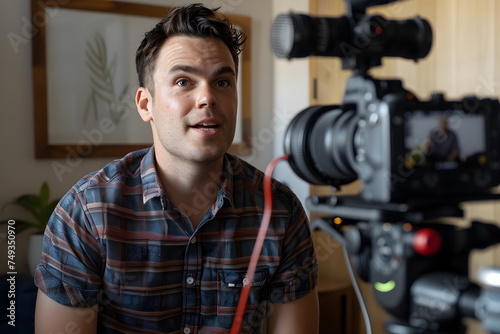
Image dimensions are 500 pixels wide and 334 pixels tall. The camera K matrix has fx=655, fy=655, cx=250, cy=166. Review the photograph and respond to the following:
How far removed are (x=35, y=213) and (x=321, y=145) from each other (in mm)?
1942

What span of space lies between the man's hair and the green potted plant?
3.53 feet

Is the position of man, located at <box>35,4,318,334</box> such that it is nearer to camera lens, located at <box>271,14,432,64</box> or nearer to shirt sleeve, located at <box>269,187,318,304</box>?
shirt sleeve, located at <box>269,187,318,304</box>

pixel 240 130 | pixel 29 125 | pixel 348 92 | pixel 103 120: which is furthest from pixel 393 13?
pixel 348 92

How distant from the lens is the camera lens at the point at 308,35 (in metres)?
0.83

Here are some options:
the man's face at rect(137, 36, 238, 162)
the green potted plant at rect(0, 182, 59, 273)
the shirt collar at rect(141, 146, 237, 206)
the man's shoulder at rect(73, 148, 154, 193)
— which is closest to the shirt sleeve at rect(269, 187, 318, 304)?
the shirt collar at rect(141, 146, 237, 206)

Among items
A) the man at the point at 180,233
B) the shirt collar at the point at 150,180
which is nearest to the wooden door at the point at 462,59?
the man at the point at 180,233

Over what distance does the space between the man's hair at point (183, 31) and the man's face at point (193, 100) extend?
0.06ft

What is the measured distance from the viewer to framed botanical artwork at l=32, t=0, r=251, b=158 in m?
2.65

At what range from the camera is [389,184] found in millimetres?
768

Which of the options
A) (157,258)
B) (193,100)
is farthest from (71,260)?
(193,100)

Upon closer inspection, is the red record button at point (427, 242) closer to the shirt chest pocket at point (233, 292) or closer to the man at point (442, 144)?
the man at point (442, 144)

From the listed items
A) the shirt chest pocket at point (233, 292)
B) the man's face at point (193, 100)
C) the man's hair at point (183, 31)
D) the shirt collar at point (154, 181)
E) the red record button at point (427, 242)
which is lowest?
the shirt chest pocket at point (233, 292)

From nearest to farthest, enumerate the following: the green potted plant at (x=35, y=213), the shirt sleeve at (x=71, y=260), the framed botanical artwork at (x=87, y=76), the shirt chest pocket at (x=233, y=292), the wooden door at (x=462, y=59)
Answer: the shirt sleeve at (x=71, y=260)
the shirt chest pocket at (x=233, y=292)
the wooden door at (x=462, y=59)
the green potted plant at (x=35, y=213)
the framed botanical artwork at (x=87, y=76)

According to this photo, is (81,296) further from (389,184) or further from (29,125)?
(29,125)
